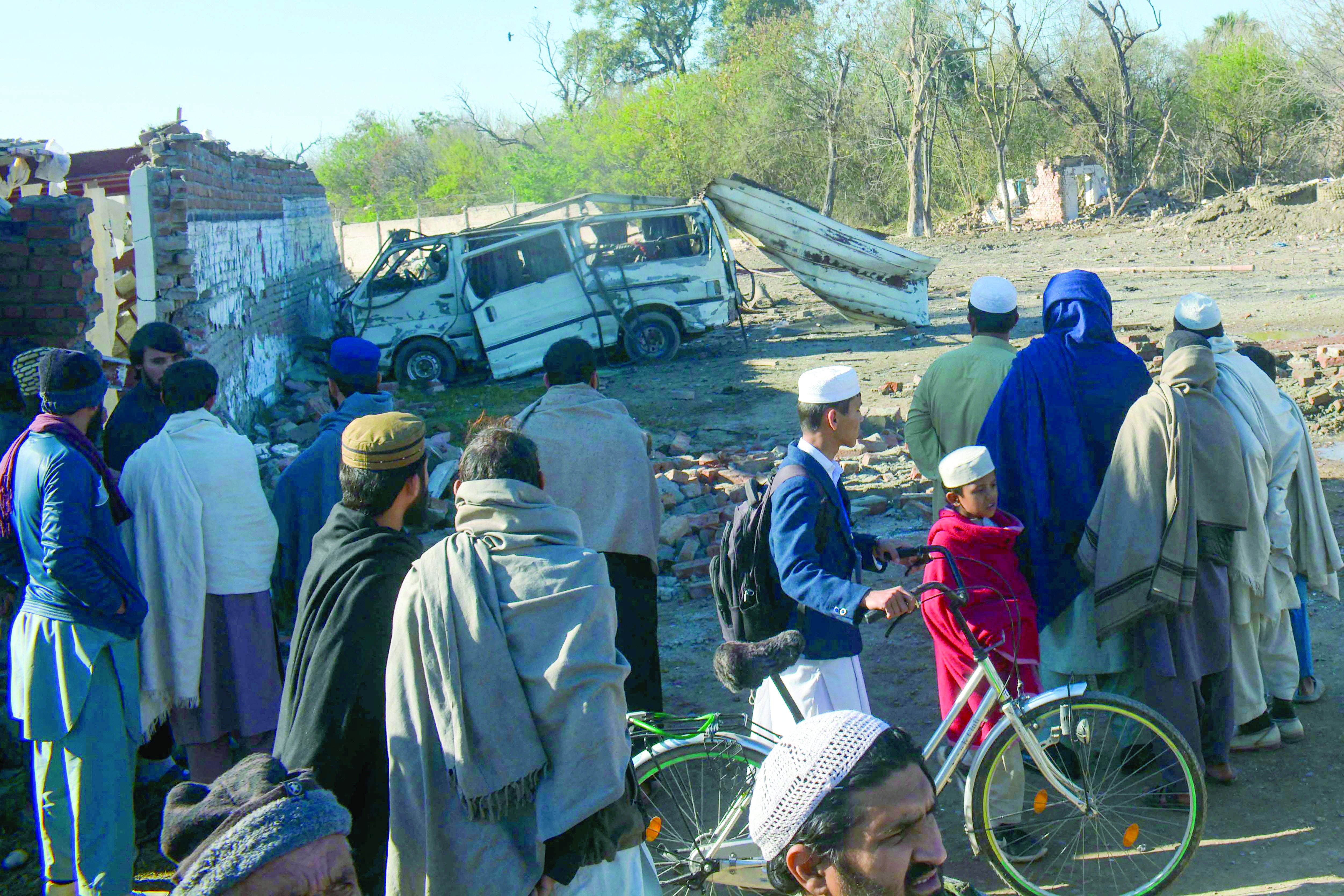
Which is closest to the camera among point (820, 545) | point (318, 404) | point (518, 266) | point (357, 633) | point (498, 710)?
point (498, 710)

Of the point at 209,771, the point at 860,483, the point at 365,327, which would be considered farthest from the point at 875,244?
the point at 209,771

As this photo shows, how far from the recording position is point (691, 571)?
6629mm

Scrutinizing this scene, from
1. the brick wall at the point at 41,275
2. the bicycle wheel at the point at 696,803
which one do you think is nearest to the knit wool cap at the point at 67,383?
the brick wall at the point at 41,275

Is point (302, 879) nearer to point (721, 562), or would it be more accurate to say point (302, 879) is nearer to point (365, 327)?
point (721, 562)

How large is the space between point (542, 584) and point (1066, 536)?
91.2 inches

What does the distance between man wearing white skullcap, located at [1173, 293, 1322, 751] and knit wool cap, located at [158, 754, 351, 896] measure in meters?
3.17

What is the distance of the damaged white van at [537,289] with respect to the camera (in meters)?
14.0

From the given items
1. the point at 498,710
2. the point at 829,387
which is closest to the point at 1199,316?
the point at 829,387

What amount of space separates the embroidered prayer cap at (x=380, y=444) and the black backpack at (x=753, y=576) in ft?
3.42

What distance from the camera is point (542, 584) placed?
2146 mm

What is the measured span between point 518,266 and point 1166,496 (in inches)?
445

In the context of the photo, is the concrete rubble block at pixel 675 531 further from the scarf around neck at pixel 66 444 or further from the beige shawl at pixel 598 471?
the scarf around neck at pixel 66 444

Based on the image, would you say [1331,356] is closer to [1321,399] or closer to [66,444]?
[1321,399]

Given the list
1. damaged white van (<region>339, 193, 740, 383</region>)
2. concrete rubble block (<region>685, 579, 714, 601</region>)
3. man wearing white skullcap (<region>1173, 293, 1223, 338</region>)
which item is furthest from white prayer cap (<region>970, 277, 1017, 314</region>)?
damaged white van (<region>339, 193, 740, 383</region>)
